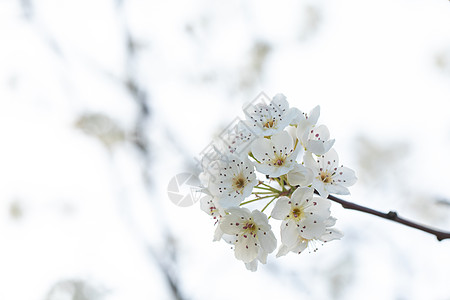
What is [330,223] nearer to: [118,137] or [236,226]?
[236,226]

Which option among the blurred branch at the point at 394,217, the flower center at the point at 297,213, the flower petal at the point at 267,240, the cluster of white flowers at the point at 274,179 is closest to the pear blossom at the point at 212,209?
the cluster of white flowers at the point at 274,179

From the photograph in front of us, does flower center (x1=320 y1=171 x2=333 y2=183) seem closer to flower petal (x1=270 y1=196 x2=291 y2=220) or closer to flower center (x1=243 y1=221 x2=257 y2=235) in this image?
flower petal (x1=270 y1=196 x2=291 y2=220)

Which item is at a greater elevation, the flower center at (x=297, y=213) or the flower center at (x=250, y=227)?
the flower center at (x=250, y=227)

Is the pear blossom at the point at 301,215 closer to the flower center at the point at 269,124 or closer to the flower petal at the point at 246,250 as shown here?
the flower petal at the point at 246,250

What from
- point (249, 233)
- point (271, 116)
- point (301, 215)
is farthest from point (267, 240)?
point (271, 116)

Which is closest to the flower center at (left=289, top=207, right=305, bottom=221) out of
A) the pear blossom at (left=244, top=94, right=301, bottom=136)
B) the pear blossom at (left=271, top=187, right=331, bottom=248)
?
the pear blossom at (left=271, top=187, right=331, bottom=248)

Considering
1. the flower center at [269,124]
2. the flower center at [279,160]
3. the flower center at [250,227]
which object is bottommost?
the flower center at [250,227]

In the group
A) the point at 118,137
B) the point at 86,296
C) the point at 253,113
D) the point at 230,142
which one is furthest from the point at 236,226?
the point at 118,137
